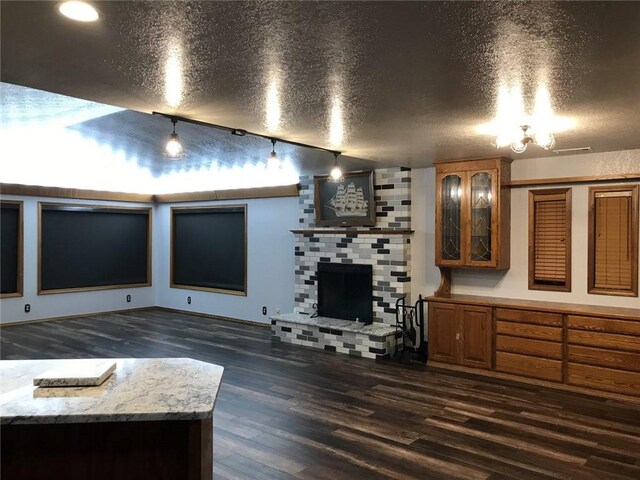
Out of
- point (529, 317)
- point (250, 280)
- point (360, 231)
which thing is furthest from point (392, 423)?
point (250, 280)

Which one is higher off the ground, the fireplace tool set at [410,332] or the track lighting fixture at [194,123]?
the track lighting fixture at [194,123]

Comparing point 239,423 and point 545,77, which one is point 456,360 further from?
point 545,77

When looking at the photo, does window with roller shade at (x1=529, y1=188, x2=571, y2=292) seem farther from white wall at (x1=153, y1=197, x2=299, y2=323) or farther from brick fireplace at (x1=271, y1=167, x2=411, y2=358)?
white wall at (x1=153, y1=197, x2=299, y2=323)

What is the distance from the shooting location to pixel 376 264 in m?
6.46

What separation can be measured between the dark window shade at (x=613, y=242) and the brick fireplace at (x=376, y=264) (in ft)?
6.81

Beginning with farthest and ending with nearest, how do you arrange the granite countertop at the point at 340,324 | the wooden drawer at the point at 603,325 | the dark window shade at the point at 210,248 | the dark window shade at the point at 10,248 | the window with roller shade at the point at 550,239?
the dark window shade at the point at 210,248, the dark window shade at the point at 10,248, the granite countertop at the point at 340,324, the window with roller shade at the point at 550,239, the wooden drawer at the point at 603,325

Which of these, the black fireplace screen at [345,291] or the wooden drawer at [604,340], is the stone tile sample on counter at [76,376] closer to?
the wooden drawer at [604,340]

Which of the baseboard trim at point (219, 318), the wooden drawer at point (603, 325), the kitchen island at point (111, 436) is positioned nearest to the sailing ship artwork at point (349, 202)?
the baseboard trim at point (219, 318)

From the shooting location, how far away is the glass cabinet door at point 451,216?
560cm

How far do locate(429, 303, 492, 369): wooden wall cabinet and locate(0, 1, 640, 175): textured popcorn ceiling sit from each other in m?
2.20

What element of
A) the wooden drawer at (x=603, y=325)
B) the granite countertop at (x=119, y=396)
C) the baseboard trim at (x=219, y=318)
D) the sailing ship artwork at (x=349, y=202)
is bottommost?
the baseboard trim at (x=219, y=318)

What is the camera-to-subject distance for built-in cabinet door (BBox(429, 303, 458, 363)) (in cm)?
555

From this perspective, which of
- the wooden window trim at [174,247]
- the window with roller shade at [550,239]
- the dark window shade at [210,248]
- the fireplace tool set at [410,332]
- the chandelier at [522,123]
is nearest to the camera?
the chandelier at [522,123]

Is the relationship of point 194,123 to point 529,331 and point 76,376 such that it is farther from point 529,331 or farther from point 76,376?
point 529,331
